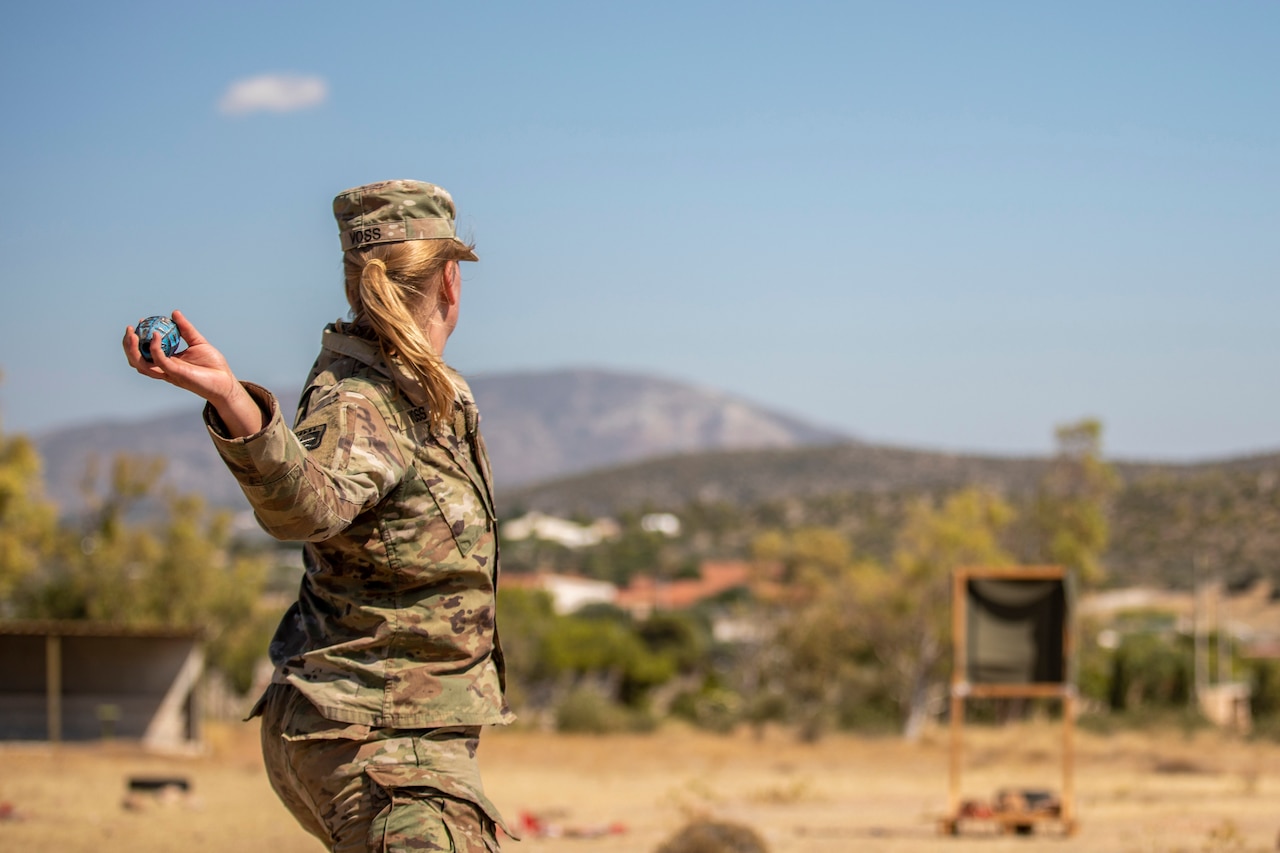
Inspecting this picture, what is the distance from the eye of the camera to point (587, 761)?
20.1 metres

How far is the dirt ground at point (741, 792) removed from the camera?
1048 cm

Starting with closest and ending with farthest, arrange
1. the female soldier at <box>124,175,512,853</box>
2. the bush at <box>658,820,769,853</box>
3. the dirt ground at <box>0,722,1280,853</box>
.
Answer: the female soldier at <box>124,175,512,853</box> < the bush at <box>658,820,769,853</box> < the dirt ground at <box>0,722,1280,853</box>

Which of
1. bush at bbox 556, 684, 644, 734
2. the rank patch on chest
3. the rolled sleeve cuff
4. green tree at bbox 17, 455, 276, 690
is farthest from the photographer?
green tree at bbox 17, 455, 276, 690

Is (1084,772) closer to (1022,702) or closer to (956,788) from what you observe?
(956,788)

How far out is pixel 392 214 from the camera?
8.95 ft

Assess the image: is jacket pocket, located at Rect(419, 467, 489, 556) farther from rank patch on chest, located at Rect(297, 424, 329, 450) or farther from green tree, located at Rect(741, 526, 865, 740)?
green tree, located at Rect(741, 526, 865, 740)

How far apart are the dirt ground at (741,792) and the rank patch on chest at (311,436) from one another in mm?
7898

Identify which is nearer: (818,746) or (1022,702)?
(818,746)

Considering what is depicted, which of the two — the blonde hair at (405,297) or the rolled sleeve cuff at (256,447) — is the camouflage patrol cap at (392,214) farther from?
the rolled sleeve cuff at (256,447)

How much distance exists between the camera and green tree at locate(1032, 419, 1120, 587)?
32.7m

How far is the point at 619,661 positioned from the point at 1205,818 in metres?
32.3

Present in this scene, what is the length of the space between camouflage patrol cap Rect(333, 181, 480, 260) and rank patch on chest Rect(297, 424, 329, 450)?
0.42 m

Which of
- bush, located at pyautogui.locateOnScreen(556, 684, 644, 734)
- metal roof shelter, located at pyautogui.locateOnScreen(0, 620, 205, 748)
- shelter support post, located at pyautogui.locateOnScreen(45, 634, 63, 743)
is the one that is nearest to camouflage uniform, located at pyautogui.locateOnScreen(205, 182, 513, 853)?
shelter support post, located at pyautogui.locateOnScreen(45, 634, 63, 743)

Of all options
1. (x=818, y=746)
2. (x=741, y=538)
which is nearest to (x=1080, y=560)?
(x=818, y=746)
